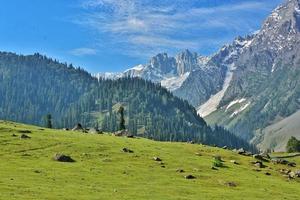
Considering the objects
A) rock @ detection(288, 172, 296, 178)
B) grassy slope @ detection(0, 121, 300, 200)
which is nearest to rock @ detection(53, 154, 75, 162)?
grassy slope @ detection(0, 121, 300, 200)

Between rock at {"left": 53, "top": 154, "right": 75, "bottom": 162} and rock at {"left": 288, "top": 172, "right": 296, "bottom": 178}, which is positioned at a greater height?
rock at {"left": 53, "top": 154, "right": 75, "bottom": 162}

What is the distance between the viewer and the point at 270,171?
10706 cm

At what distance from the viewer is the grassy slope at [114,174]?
63.7 m

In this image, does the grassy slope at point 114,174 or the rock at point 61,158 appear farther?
the rock at point 61,158

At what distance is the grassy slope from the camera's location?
63719 mm

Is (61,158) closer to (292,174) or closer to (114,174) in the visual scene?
(114,174)

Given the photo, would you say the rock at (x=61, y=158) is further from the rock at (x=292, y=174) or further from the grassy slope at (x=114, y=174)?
the rock at (x=292, y=174)

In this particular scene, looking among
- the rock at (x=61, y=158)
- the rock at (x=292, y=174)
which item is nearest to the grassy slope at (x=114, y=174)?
the rock at (x=61, y=158)

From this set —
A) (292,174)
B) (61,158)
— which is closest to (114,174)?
(61,158)

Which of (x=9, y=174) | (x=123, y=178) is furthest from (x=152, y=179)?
(x=9, y=174)

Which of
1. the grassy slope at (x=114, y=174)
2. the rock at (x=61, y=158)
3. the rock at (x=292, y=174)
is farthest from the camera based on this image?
the rock at (x=292, y=174)

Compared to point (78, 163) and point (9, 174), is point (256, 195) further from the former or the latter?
point (9, 174)

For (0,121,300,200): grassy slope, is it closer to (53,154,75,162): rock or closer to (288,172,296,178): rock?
(53,154,75,162): rock

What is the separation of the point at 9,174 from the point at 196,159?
146 ft
